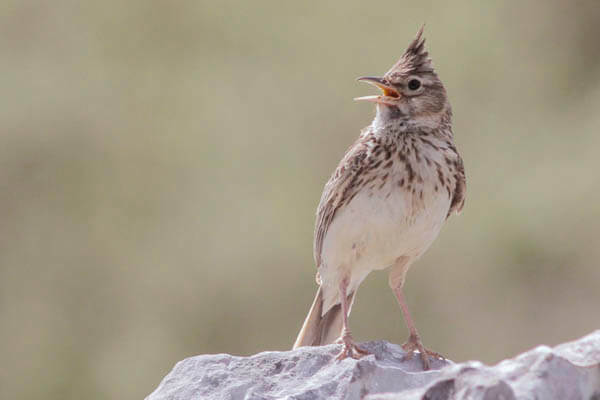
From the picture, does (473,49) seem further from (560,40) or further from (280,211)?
(280,211)

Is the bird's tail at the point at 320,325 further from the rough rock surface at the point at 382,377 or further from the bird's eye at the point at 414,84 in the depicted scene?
the bird's eye at the point at 414,84

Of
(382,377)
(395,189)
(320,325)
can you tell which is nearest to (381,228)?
(395,189)

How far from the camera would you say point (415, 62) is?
7.54 metres

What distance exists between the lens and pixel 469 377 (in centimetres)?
484

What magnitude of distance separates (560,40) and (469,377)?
50.3 ft

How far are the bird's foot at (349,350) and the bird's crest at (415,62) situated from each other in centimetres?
176

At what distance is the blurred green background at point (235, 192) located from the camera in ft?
50.7

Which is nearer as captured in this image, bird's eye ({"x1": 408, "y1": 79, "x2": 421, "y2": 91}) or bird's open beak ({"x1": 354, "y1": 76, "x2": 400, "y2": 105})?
bird's open beak ({"x1": 354, "y1": 76, "x2": 400, "y2": 105})

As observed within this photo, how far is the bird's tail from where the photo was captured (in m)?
A: 7.87

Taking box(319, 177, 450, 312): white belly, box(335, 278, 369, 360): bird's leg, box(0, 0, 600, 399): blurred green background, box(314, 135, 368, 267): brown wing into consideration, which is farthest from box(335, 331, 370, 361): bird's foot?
box(0, 0, 600, 399): blurred green background

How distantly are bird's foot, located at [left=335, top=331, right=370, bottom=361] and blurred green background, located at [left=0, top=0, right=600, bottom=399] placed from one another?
8.06 meters

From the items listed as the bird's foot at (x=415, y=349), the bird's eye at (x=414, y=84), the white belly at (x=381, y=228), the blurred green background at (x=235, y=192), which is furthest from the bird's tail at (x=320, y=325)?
the blurred green background at (x=235, y=192)

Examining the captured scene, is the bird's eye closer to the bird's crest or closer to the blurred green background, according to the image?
the bird's crest

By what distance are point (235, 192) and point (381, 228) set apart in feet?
29.1
